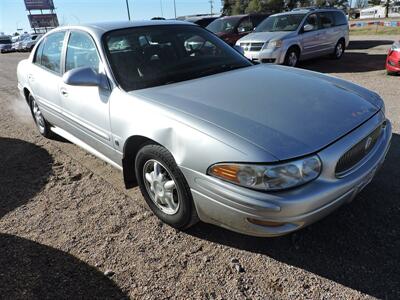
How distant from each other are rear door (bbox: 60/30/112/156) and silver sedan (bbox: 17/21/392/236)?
1cm

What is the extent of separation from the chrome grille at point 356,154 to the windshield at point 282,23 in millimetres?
7848

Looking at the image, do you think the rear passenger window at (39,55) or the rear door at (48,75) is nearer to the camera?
the rear door at (48,75)

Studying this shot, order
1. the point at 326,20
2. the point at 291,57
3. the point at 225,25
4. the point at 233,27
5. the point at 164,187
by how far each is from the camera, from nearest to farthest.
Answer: the point at 164,187
the point at 291,57
the point at 326,20
the point at 233,27
the point at 225,25

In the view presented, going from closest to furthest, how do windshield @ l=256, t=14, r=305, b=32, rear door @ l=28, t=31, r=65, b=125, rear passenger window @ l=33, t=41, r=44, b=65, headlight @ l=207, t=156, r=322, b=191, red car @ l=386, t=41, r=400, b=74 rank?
1. headlight @ l=207, t=156, r=322, b=191
2. rear door @ l=28, t=31, r=65, b=125
3. rear passenger window @ l=33, t=41, r=44, b=65
4. red car @ l=386, t=41, r=400, b=74
5. windshield @ l=256, t=14, r=305, b=32

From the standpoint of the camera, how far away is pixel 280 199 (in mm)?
2084

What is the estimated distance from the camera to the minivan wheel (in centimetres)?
944

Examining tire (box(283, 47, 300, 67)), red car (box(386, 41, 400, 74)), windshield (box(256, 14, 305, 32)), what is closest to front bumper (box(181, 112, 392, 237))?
red car (box(386, 41, 400, 74))

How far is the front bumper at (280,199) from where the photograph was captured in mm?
2102

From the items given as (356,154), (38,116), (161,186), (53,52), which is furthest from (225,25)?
(356,154)

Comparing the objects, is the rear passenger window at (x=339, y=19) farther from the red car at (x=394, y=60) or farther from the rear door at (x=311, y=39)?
the red car at (x=394, y=60)

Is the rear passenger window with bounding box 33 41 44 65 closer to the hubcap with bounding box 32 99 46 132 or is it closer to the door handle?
the hubcap with bounding box 32 99 46 132

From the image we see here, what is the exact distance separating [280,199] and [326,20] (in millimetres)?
10146

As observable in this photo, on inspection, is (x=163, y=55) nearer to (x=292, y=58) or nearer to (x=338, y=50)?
(x=292, y=58)

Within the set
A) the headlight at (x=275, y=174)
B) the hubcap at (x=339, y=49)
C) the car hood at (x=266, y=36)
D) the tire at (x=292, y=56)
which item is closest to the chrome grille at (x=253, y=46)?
the car hood at (x=266, y=36)
